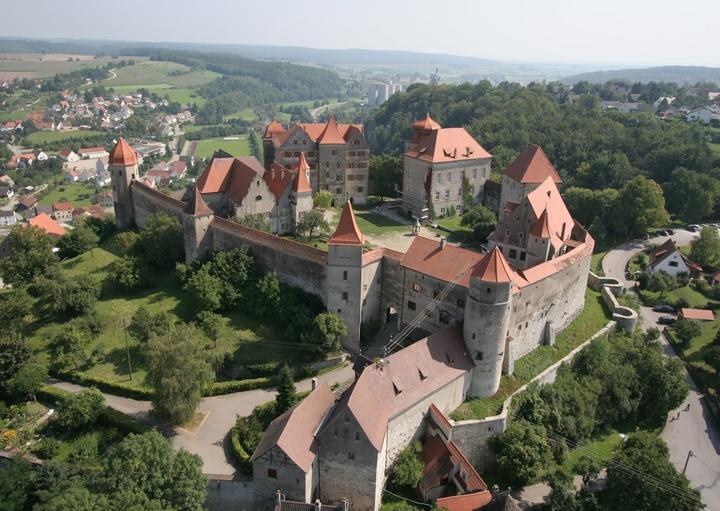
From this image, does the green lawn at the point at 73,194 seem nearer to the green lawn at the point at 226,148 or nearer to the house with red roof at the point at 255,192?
the green lawn at the point at 226,148

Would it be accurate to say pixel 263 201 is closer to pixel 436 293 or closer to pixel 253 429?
pixel 436 293

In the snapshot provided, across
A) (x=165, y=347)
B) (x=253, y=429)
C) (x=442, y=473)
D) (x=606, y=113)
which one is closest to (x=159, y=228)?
(x=165, y=347)

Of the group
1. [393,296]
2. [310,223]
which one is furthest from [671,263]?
[310,223]

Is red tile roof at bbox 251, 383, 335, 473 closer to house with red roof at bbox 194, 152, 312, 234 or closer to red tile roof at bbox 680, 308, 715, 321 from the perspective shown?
house with red roof at bbox 194, 152, 312, 234

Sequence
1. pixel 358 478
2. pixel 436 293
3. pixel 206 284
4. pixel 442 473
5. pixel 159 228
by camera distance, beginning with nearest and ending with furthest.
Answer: pixel 358 478 → pixel 442 473 → pixel 436 293 → pixel 206 284 → pixel 159 228

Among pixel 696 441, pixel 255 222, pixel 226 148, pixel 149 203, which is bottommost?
pixel 226 148

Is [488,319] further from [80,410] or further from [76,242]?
[76,242]
